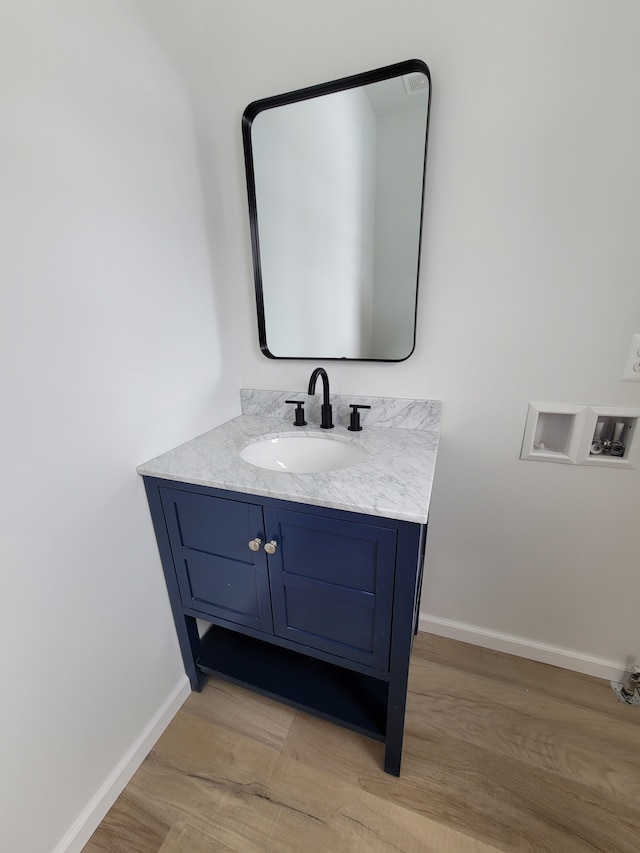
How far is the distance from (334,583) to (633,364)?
104 centimetres

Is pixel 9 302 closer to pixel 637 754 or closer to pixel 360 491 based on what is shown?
pixel 360 491

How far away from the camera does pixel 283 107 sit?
1.13 meters

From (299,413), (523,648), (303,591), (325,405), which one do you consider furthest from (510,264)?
(523,648)

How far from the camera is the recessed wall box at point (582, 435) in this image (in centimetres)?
106

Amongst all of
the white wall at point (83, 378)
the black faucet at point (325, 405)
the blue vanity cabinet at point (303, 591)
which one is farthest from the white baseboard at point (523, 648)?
the white wall at point (83, 378)

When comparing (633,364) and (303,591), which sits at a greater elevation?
(633,364)

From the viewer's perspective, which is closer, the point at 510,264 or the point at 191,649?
the point at 510,264

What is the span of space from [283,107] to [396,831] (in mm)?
2147

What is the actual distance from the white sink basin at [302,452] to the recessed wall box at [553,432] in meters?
0.58

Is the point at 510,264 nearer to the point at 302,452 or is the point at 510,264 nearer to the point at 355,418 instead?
the point at 355,418

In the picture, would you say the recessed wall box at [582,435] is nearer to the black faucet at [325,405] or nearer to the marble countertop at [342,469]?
the marble countertop at [342,469]

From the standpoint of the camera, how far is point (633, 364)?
995mm

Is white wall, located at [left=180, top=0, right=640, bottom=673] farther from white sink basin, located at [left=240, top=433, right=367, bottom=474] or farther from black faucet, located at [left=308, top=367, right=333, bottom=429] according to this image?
white sink basin, located at [left=240, top=433, right=367, bottom=474]

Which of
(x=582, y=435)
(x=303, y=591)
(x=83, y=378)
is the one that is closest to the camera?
(x=83, y=378)
